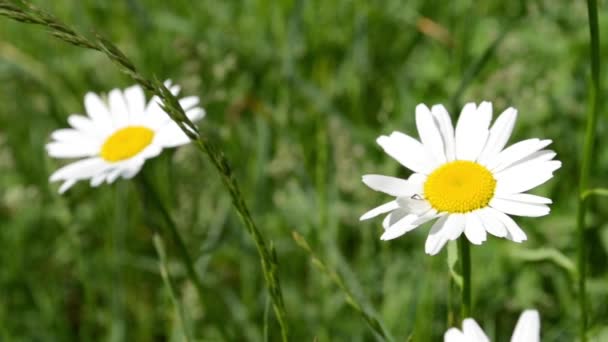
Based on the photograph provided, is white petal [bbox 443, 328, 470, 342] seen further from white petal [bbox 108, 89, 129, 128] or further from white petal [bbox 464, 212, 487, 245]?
white petal [bbox 108, 89, 129, 128]

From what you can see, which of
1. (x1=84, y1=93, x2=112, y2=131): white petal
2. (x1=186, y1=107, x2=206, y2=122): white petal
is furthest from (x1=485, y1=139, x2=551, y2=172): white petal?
(x1=84, y1=93, x2=112, y2=131): white petal

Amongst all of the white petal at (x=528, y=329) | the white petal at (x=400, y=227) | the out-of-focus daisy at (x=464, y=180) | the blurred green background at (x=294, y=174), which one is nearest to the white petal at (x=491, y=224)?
the out-of-focus daisy at (x=464, y=180)

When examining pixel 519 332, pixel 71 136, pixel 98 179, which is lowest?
pixel 519 332

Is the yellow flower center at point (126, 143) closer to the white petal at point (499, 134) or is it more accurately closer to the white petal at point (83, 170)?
the white petal at point (83, 170)

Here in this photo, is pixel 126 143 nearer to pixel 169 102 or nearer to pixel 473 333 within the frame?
pixel 169 102

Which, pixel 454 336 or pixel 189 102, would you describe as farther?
pixel 189 102

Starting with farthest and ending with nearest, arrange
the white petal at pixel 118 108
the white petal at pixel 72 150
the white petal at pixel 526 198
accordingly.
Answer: the white petal at pixel 118 108 → the white petal at pixel 72 150 → the white petal at pixel 526 198

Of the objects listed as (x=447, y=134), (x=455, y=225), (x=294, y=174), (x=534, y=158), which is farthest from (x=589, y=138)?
(x=294, y=174)

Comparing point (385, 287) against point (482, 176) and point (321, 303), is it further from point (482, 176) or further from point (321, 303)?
point (482, 176)
